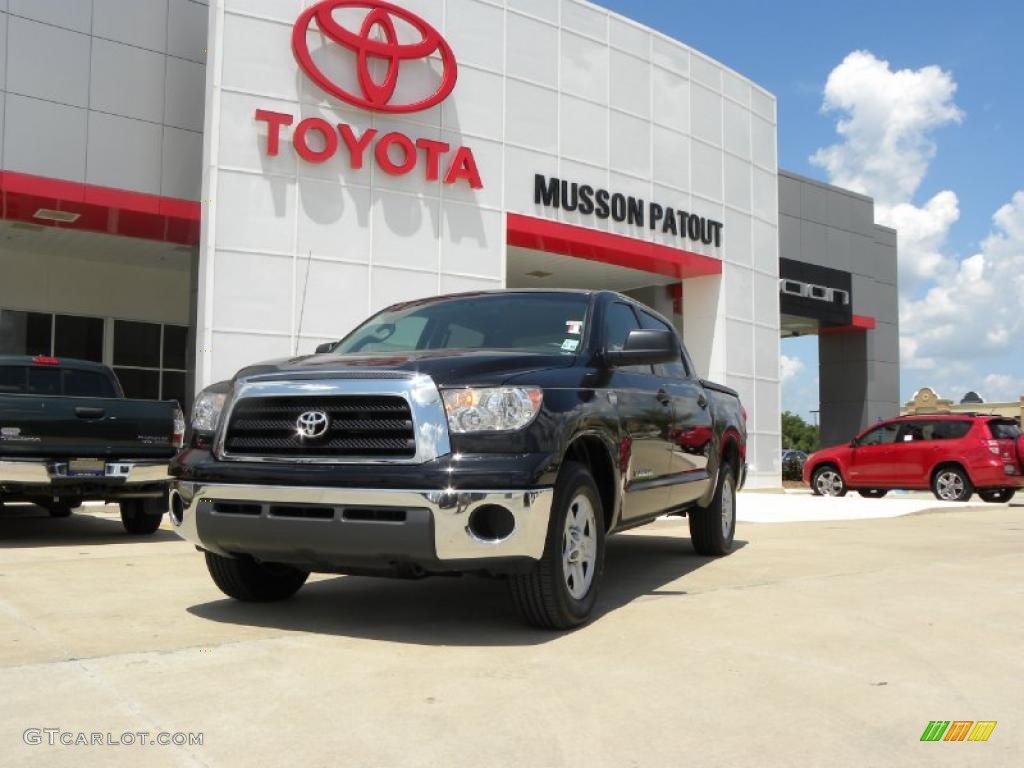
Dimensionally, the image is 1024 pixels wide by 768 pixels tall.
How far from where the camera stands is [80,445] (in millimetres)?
8438

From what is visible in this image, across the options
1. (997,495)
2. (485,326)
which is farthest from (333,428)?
(997,495)

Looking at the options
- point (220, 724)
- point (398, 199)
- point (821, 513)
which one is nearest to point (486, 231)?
point (398, 199)

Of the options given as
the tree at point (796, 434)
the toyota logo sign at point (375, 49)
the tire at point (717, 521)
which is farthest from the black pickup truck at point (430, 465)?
the tree at point (796, 434)

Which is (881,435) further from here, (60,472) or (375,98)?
(60,472)

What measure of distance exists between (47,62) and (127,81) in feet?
4.30

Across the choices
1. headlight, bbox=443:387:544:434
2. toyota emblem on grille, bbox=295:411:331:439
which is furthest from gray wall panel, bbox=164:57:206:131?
headlight, bbox=443:387:544:434

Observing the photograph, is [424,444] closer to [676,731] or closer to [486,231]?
[676,731]

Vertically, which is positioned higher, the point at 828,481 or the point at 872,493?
the point at 828,481

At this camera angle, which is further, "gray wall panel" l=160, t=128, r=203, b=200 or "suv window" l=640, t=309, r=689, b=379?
"gray wall panel" l=160, t=128, r=203, b=200

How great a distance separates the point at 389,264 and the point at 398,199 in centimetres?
125

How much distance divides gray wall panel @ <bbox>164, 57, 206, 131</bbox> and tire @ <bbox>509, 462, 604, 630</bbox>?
15246 millimetres

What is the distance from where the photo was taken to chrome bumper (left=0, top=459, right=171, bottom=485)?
8.04 meters

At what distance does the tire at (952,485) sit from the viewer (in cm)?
1684

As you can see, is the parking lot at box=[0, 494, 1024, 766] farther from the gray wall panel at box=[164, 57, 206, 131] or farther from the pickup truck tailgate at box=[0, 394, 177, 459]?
the gray wall panel at box=[164, 57, 206, 131]
